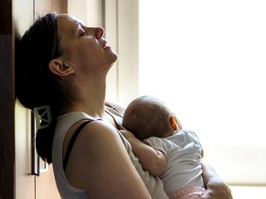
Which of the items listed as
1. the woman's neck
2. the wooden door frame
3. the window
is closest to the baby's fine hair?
the woman's neck

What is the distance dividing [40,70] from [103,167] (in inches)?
14.3

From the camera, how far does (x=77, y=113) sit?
44.4 inches

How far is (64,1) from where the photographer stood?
1.77 meters

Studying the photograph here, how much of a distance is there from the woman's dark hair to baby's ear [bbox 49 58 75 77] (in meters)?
0.02

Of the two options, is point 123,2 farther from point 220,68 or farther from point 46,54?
point 46,54

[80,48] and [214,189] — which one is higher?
[80,48]

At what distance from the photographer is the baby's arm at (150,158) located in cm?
111

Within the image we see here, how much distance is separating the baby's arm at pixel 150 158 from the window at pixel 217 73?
2.63ft

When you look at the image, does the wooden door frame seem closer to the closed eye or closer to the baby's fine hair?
the closed eye

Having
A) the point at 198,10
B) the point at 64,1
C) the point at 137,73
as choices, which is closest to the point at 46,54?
the point at 64,1

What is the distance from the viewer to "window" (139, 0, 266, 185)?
74.0 inches

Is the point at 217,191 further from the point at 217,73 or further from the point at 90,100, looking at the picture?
the point at 217,73

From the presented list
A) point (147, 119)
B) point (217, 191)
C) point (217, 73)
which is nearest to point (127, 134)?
point (147, 119)

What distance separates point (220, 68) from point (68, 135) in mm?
1046
